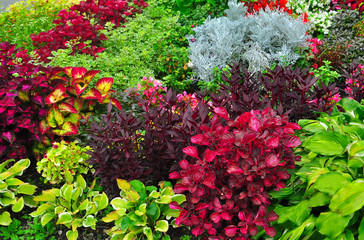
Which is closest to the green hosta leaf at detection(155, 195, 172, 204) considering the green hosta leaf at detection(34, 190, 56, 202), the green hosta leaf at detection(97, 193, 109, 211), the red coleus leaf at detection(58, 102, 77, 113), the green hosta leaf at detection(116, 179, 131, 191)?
the green hosta leaf at detection(116, 179, 131, 191)

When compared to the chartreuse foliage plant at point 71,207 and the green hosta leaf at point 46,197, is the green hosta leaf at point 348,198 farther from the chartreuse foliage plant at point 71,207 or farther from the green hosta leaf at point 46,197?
the green hosta leaf at point 46,197

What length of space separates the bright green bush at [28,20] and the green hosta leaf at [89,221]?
3.54 meters

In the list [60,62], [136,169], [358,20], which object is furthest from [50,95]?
[358,20]

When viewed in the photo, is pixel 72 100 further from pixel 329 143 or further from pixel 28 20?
pixel 28 20

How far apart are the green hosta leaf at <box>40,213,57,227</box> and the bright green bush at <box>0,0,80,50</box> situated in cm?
336

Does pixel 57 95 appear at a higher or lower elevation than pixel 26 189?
higher

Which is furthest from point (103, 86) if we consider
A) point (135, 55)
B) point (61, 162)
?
point (135, 55)

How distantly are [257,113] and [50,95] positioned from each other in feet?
6.15

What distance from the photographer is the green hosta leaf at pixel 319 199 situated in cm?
205

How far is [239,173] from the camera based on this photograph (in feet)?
Answer: 7.13

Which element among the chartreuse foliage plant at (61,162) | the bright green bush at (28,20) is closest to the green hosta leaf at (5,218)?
the chartreuse foliage plant at (61,162)

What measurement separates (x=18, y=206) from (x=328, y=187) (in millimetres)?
2281

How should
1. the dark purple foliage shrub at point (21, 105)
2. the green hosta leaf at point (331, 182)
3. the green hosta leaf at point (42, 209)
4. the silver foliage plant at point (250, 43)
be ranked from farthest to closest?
1. the silver foliage plant at point (250, 43)
2. the dark purple foliage shrub at point (21, 105)
3. the green hosta leaf at point (42, 209)
4. the green hosta leaf at point (331, 182)

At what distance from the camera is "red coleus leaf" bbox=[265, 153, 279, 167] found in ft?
6.87
